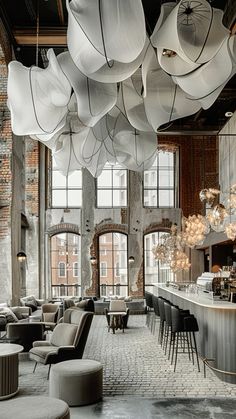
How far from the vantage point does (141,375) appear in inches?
279

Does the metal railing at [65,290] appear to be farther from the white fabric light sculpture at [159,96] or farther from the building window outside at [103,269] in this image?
the white fabric light sculpture at [159,96]

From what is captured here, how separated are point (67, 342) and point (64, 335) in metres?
0.19

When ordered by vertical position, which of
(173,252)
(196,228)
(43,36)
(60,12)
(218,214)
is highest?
(60,12)

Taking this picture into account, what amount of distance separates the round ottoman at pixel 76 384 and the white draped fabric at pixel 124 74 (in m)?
2.55

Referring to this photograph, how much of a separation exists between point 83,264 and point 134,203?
3.10m

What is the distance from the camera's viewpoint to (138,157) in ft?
16.3

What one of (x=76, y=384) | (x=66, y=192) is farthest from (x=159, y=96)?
(x=66, y=192)

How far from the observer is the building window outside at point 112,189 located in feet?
62.4

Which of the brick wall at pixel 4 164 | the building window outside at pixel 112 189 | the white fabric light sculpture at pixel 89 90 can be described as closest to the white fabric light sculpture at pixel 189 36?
the white fabric light sculpture at pixel 89 90

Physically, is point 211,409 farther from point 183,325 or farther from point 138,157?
point 138,157

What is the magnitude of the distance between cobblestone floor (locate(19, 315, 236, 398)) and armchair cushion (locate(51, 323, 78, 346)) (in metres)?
0.50

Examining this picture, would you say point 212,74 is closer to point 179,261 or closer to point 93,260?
point 179,261

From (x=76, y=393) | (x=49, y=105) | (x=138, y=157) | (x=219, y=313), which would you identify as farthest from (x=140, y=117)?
(x=219, y=313)

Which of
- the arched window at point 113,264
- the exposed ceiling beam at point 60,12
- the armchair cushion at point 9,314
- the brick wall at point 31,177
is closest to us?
the exposed ceiling beam at point 60,12
